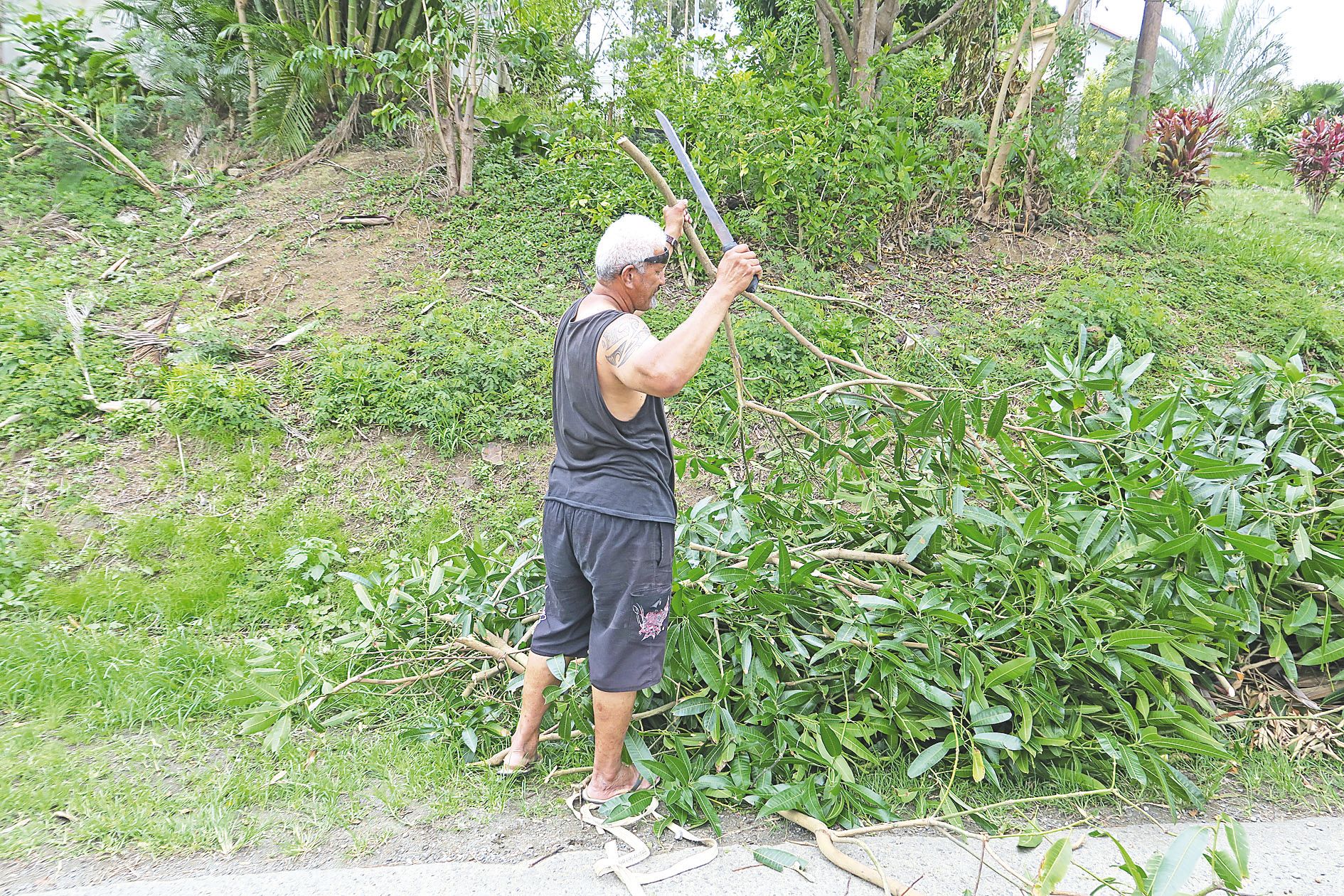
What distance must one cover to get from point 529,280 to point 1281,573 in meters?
4.59

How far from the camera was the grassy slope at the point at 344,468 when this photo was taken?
2.57 m

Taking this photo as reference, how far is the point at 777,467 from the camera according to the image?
3512 mm

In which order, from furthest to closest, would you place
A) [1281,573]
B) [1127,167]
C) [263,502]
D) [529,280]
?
[1127,167], [529,280], [263,502], [1281,573]

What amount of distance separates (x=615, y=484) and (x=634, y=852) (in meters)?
0.99

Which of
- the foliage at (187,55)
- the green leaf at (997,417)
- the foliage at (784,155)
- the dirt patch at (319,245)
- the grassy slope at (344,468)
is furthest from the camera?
the foliage at (187,55)

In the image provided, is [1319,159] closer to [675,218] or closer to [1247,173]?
[1247,173]

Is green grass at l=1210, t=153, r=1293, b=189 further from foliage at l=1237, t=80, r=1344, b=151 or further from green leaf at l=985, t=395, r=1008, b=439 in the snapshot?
green leaf at l=985, t=395, r=1008, b=439

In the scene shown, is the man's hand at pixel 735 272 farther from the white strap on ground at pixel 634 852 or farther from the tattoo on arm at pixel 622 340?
the white strap on ground at pixel 634 852

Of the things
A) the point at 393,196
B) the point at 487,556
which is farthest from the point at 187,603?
the point at 393,196

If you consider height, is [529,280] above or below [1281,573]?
above

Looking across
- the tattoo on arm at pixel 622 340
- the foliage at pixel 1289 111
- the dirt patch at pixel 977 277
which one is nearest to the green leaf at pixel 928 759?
the tattoo on arm at pixel 622 340

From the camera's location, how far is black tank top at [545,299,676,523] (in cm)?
228

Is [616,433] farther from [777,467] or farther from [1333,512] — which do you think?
[1333,512]

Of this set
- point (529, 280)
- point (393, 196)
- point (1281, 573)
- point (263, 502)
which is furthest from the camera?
point (393, 196)
